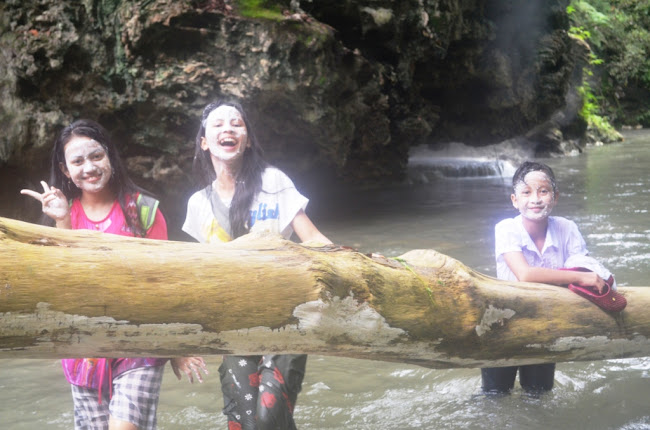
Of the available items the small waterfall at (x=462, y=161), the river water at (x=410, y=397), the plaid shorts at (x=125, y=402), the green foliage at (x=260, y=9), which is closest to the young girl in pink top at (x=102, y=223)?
the plaid shorts at (x=125, y=402)

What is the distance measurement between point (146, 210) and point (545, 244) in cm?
205

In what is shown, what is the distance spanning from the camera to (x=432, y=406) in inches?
157

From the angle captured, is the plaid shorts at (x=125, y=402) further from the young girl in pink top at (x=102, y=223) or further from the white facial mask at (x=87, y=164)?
the white facial mask at (x=87, y=164)

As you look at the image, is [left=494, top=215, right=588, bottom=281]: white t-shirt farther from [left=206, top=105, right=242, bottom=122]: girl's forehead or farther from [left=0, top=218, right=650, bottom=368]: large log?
[left=206, top=105, right=242, bottom=122]: girl's forehead

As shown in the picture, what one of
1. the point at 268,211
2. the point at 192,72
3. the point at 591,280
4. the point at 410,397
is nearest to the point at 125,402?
the point at 268,211

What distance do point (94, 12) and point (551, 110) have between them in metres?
10.6

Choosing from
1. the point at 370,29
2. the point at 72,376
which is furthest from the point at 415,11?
the point at 72,376

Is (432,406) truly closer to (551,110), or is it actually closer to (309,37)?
(309,37)

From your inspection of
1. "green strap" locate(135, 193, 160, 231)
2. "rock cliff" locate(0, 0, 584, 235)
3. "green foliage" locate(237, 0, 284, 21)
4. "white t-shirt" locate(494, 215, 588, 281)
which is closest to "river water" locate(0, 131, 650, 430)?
"white t-shirt" locate(494, 215, 588, 281)

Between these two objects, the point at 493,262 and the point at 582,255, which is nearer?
the point at 582,255

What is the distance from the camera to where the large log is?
2.08 m

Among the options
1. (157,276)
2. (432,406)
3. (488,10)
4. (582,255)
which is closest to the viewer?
(157,276)

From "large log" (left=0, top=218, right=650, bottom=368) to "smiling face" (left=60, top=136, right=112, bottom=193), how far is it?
2.86 ft

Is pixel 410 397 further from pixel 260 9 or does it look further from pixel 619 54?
pixel 619 54
